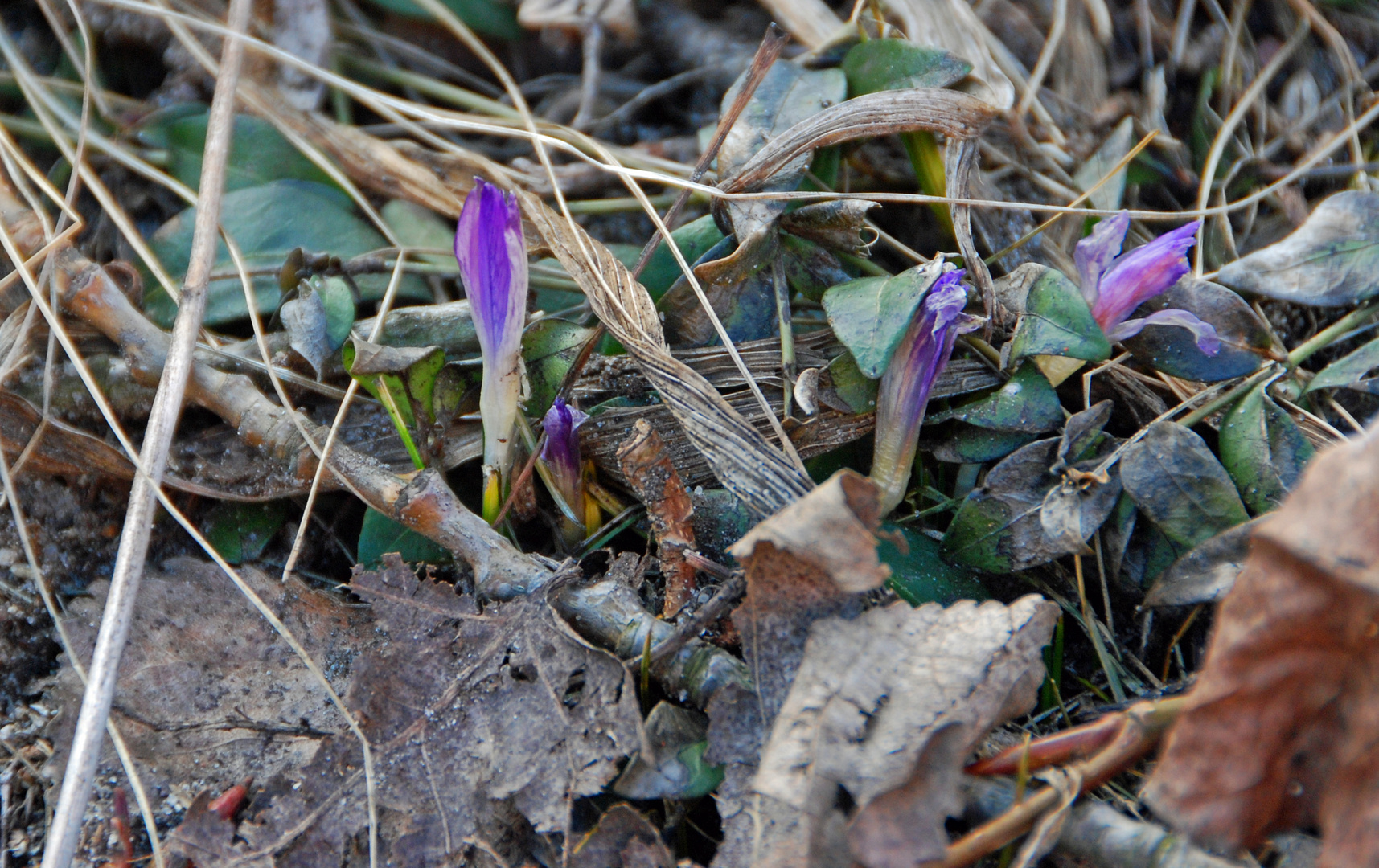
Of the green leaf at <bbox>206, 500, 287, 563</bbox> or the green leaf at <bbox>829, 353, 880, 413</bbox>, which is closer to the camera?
the green leaf at <bbox>829, 353, 880, 413</bbox>

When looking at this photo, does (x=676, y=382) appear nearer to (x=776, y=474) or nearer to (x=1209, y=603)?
(x=776, y=474)

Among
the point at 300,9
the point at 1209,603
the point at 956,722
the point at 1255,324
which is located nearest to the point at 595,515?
the point at 956,722

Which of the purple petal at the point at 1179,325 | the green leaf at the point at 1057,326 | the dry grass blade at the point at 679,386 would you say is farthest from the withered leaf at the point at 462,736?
the purple petal at the point at 1179,325

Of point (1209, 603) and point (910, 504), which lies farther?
point (910, 504)

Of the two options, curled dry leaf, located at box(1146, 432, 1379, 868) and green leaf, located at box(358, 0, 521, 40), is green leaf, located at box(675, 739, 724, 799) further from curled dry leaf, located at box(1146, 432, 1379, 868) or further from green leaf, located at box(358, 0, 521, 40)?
green leaf, located at box(358, 0, 521, 40)

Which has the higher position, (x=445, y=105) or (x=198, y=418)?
(x=445, y=105)

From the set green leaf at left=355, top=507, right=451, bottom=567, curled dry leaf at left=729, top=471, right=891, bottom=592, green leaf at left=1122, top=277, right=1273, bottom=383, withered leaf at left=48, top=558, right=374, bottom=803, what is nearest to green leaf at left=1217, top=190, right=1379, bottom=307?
green leaf at left=1122, top=277, right=1273, bottom=383

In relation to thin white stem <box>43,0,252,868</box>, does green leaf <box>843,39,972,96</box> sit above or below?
above
